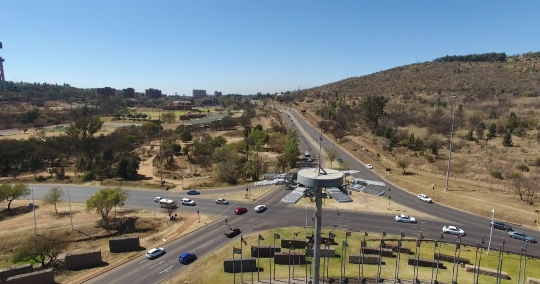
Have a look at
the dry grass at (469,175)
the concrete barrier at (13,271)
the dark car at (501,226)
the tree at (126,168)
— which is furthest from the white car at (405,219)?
the tree at (126,168)

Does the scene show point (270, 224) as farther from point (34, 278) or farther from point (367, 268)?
point (34, 278)

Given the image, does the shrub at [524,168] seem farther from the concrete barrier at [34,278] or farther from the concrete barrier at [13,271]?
the concrete barrier at [13,271]

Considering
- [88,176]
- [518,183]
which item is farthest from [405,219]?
[88,176]

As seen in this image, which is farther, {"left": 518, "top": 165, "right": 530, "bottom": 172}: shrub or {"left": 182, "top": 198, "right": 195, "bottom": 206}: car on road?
{"left": 518, "top": 165, "right": 530, "bottom": 172}: shrub

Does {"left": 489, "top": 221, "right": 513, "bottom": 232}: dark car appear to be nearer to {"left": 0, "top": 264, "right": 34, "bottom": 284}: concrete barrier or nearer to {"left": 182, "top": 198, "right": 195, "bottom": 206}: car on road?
{"left": 182, "top": 198, "right": 195, "bottom": 206}: car on road

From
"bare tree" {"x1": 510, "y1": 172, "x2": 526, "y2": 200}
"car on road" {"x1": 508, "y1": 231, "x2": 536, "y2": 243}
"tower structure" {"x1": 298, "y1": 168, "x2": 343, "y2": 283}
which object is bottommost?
"car on road" {"x1": 508, "y1": 231, "x2": 536, "y2": 243}

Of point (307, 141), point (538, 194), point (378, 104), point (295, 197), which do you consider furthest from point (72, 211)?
point (378, 104)

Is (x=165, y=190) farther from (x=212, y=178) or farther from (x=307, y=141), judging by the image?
(x=307, y=141)

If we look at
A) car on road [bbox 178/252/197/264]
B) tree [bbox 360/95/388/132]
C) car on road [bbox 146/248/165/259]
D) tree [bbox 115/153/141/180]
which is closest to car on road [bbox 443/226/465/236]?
car on road [bbox 178/252/197/264]
